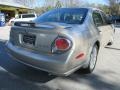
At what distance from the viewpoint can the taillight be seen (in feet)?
14.1

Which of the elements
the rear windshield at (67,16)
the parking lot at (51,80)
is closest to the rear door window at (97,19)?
the rear windshield at (67,16)

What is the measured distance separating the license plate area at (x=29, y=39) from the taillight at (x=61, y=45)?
0.55 meters

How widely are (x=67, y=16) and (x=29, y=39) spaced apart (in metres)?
1.55

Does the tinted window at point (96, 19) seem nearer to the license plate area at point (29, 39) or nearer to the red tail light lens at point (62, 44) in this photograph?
the red tail light lens at point (62, 44)

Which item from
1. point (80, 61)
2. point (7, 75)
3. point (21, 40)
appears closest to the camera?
point (80, 61)

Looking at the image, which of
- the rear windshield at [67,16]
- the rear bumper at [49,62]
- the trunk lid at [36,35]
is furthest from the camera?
the rear windshield at [67,16]

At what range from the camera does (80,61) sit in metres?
4.62

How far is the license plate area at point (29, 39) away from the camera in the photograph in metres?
4.65

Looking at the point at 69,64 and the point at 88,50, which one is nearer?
the point at 69,64

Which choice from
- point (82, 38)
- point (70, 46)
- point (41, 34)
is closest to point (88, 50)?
point (82, 38)

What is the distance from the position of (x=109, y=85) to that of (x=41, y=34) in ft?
6.14

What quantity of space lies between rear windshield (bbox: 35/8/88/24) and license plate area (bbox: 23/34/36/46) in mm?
1170

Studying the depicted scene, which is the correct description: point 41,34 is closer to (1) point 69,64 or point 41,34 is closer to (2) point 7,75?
(1) point 69,64

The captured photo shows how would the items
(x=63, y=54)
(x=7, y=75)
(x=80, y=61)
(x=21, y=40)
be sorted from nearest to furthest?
1. (x=63, y=54)
2. (x=80, y=61)
3. (x=21, y=40)
4. (x=7, y=75)
